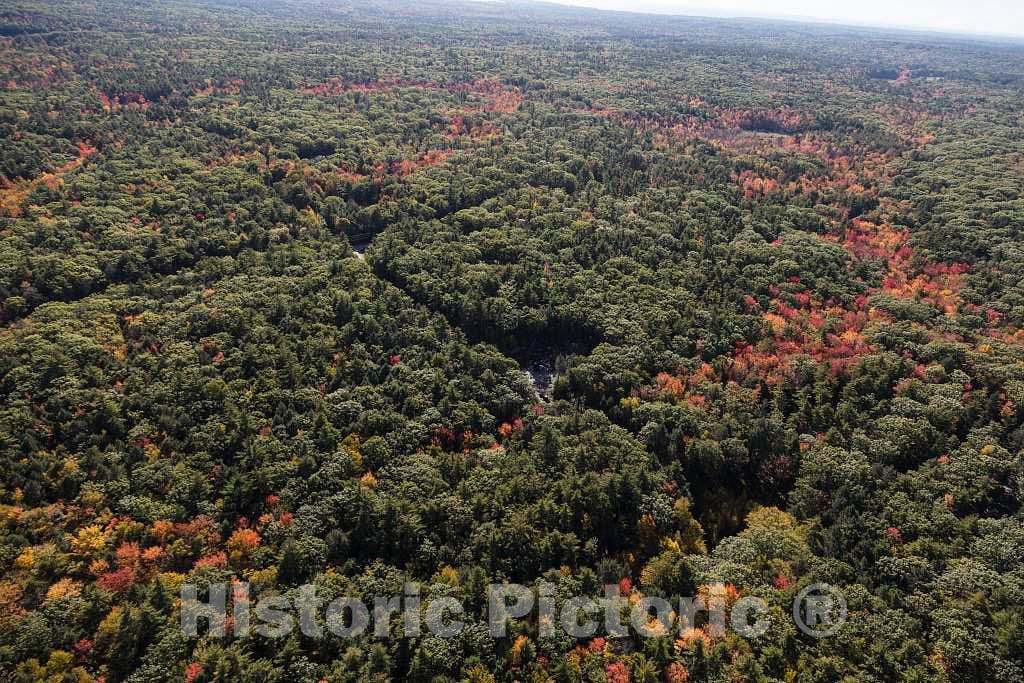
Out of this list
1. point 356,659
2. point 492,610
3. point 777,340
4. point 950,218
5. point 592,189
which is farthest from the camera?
point 592,189

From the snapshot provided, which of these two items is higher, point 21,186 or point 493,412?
point 21,186

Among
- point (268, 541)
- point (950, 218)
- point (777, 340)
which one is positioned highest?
point (950, 218)

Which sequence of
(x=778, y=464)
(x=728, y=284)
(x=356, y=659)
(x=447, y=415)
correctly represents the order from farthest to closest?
(x=728, y=284) → (x=447, y=415) → (x=778, y=464) → (x=356, y=659)

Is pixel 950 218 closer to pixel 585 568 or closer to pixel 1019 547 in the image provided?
pixel 1019 547

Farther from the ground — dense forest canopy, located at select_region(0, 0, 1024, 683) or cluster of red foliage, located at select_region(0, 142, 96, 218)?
cluster of red foliage, located at select_region(0, 142, 96, 218)

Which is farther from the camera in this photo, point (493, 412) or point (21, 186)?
point (21, 186)

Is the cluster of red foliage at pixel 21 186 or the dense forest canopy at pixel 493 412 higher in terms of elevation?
the cluster of red foliage at pixel 21 186

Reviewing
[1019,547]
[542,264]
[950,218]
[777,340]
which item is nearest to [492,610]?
[1019,547]

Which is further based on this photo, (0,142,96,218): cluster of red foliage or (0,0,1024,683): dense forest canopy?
(0,142,96,218): cluster of red foliage
